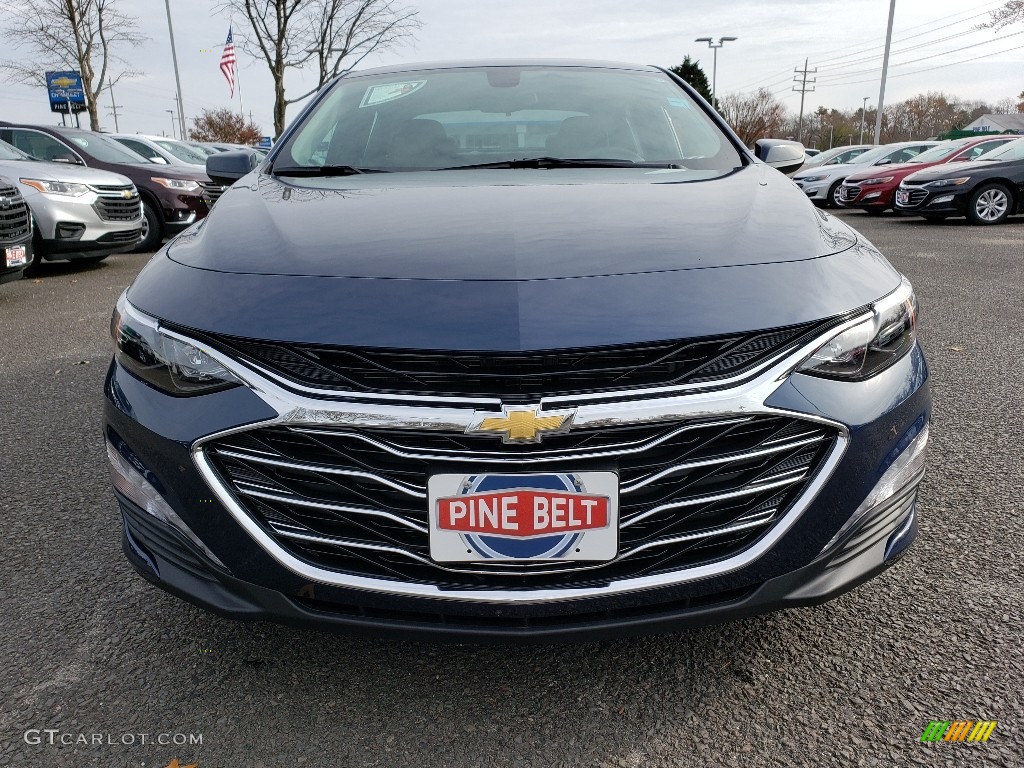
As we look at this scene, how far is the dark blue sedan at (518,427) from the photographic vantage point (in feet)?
4.56

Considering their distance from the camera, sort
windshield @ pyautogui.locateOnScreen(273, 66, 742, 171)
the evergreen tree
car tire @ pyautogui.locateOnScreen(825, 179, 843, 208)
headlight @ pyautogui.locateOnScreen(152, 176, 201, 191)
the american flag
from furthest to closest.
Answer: the evergreen tree, the american flag, car tire @ pyautogui.locateOnScreen(825, 179, 843, 208), headlight @ pyautogui.locateOnScreen(152, 176, 201, 191), windshield @ pyautogui.locateOnScreen(273, 66, 742, 171)

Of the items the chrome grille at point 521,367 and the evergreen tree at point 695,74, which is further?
the evergreen tree at point 695,74

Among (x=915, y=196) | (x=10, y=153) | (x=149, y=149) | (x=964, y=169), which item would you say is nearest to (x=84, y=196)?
(x=10, y=153)

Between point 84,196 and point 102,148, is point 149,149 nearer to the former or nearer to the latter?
point 102,148

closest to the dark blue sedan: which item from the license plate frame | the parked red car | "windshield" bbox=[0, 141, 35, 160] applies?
the license plate frame

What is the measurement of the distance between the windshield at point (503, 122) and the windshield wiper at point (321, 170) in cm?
2

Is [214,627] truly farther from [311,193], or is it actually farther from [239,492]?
[311,193]

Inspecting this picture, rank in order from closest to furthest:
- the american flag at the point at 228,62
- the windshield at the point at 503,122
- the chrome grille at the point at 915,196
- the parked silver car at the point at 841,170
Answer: the windshield at the point at 503,122 → the chrome grille at the point at 915,196 → the parked silver car at the point at 841,170 → the american flag at the point at 228,62

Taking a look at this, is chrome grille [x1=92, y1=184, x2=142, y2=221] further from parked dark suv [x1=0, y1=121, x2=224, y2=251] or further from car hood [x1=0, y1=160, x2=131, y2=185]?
parked dark suv [x1=0, y1=121, x2=224, y2=251]

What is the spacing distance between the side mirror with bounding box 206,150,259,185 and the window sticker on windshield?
19.1 inches

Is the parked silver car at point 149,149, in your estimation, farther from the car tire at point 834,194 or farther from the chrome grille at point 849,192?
the car tire at point 834,194

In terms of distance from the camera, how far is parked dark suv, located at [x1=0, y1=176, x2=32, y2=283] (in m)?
5.73

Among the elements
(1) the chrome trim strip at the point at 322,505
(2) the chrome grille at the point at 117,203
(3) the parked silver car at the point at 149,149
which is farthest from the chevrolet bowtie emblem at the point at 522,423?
(3) the parked silver car at the point at 149,149

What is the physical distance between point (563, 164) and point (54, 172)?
6.56m
